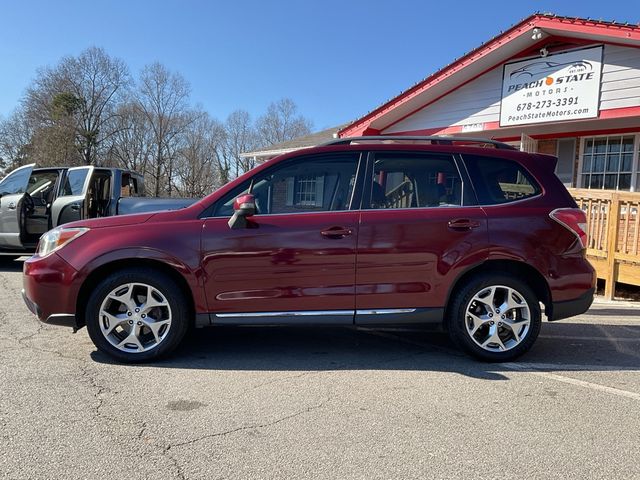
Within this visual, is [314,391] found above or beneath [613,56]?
beneath

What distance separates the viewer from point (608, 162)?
404 inches

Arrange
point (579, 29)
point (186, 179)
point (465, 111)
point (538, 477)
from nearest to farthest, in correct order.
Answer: point (538, 477) < point (579, 29) < point (465, 111) < point (186, 179)

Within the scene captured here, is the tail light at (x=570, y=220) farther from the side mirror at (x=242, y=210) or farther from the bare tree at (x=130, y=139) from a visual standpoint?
the bare tree at (x=130, y=139)

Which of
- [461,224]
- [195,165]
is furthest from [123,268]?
[195,165]

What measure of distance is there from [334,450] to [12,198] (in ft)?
28.4

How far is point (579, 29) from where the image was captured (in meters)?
8.87

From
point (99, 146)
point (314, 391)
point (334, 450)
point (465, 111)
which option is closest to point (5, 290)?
point (314, 391)

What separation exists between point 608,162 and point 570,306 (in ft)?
24.0

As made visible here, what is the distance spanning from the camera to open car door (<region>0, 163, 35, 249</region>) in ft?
29.4

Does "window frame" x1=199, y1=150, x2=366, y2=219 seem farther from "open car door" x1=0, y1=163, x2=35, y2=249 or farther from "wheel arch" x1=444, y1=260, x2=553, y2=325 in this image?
"open car door" x1=0, y1=163, x2=35, y2=249

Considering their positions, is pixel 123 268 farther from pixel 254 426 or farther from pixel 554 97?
pixel 554 97

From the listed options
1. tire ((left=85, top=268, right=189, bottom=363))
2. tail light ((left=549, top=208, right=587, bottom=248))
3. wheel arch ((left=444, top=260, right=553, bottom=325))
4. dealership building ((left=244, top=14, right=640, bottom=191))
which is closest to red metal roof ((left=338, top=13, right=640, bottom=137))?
dealership building ((left=244, top=14, right=640, bottom=191))

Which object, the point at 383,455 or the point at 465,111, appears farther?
the point at 465,111

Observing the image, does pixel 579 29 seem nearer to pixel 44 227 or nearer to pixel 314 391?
pixel 314 391
